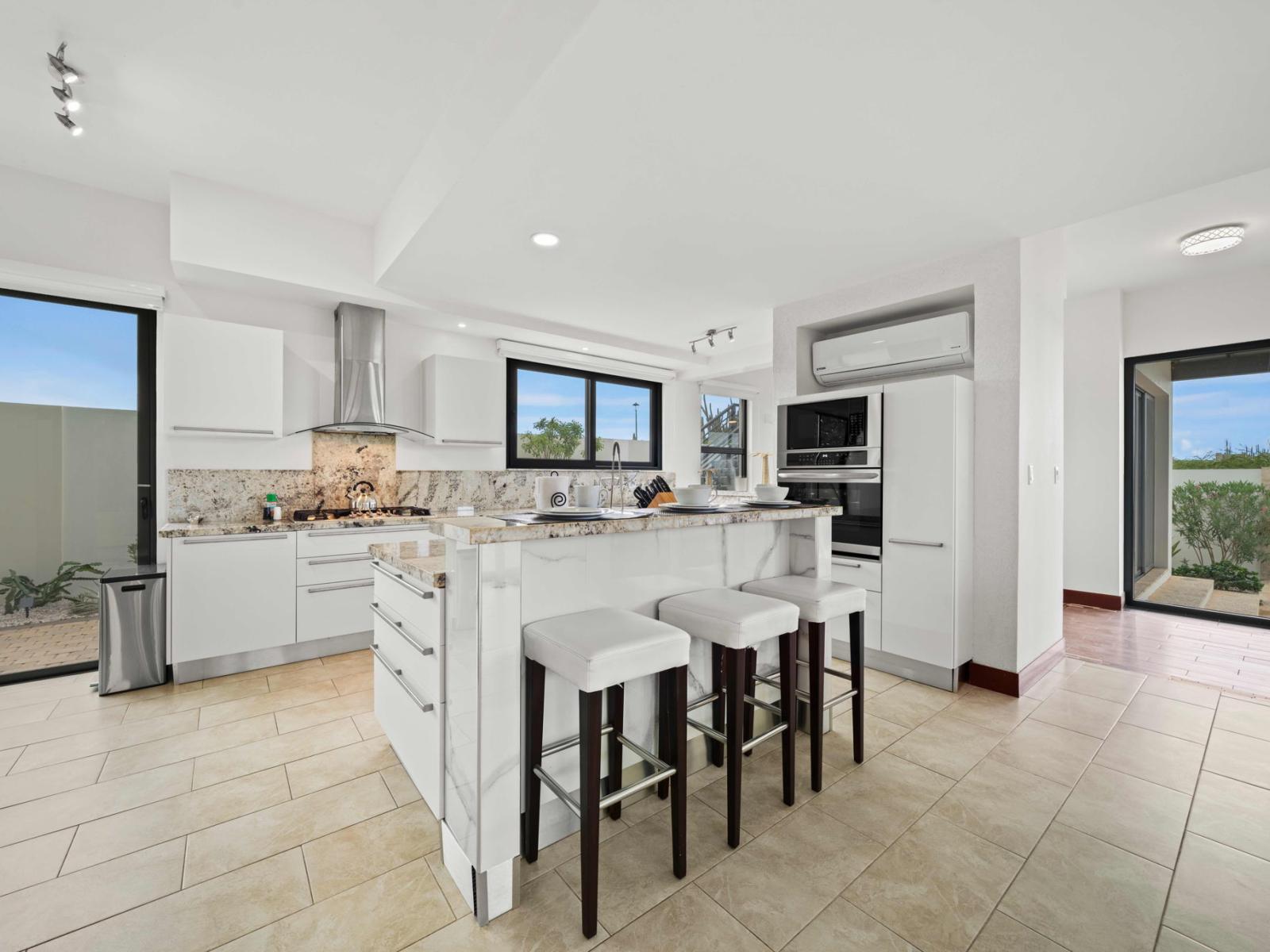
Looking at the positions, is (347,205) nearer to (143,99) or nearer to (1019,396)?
(143,99)

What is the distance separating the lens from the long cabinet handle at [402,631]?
173cm

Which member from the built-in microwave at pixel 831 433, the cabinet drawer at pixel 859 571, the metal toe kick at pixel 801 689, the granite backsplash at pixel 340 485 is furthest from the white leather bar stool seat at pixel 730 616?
the built-in microwave at pixel 831 433

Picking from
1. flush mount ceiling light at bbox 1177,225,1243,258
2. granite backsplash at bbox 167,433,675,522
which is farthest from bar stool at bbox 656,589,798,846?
flush mount ceiling light at bbox 1177,225,1243,258

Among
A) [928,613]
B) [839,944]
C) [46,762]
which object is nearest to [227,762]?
[46,762]

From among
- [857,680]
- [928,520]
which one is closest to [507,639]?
[857,680]

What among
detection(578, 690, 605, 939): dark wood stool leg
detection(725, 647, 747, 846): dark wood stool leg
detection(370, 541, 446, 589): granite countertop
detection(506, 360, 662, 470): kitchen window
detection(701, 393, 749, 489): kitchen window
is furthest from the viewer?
detection(701, 393, 749, 489): kitchen window

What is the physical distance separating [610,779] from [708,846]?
0.38 metres

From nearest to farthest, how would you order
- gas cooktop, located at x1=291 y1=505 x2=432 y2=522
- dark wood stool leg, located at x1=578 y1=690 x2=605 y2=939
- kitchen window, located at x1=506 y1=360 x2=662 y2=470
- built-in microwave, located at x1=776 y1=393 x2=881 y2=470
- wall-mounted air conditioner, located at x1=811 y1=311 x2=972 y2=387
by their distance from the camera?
dark wood stool leg, located at x1=578 y1=690 x2=605 y2=939 → wall-mounted air conditioner, located at x1=811 y1=311 x2=972 y2=387 → built-in microwave, located at x1=776 y1=393 x2=881 y2=470 → gas cooktop, located at x1=291 y1=505 x2=432 y2=522 → kitchen window, located at x1=506 y1=360 x2=662 y2=470

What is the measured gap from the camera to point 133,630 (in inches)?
120

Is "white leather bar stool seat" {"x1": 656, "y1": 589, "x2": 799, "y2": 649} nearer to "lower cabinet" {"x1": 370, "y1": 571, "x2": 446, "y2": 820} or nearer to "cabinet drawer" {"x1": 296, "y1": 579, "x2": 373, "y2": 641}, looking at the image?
"lower cabinet" {"x1": 370, "y1": 571, "x2": 446, "y2": 820}

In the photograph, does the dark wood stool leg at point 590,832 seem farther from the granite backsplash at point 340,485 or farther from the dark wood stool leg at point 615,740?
the granite backsplash at point 340,485

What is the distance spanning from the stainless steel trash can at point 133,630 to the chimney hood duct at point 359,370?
1.33 meters

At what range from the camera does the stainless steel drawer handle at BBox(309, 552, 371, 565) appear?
3.54m

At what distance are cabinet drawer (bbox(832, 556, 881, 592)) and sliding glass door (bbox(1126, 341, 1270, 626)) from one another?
335cm
